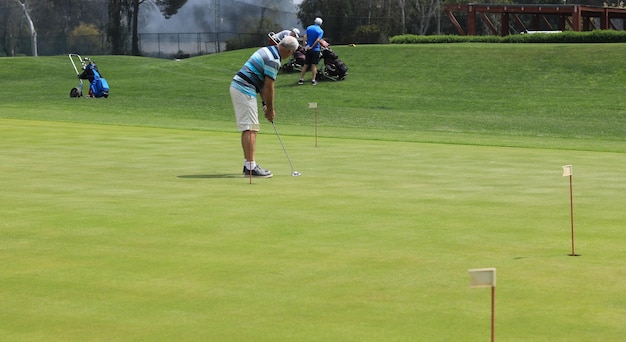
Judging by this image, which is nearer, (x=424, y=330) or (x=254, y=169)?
(x=424, y=330)

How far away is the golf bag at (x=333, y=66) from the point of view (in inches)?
1470

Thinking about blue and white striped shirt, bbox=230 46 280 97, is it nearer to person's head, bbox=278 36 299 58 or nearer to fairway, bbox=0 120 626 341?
person's head, bbox=278 36 299 58

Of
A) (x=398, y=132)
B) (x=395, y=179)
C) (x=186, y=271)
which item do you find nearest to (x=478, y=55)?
(x=398, y=132)

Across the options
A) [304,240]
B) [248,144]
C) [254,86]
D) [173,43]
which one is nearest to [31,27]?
[173,43]

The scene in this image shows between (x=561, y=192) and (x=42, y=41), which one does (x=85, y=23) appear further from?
(x=561, y=192)

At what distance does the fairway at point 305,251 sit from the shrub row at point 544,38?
29.0m

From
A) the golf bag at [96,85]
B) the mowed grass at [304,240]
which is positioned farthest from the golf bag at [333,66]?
the mowed grass at [304,240]

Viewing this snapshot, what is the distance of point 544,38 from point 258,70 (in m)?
32.2

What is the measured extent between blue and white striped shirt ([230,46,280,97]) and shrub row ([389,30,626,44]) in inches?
1222

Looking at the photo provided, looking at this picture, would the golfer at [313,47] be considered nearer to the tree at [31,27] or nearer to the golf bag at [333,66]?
the golf bag at [333,66]

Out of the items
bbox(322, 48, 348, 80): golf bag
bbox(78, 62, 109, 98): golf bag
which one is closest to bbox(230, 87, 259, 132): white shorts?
bbox(78, 62, 109, 98): golf bag

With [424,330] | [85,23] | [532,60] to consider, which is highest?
[85,23]

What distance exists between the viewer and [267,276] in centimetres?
768

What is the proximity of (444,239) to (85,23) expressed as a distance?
199 ft
